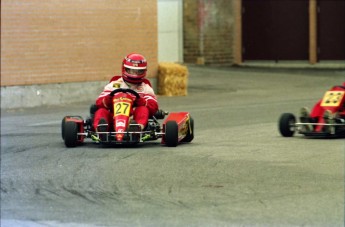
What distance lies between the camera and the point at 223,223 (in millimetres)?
7293

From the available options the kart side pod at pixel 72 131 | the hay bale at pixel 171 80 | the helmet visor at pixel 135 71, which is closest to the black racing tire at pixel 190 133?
the kart side pod at pixel 72 131

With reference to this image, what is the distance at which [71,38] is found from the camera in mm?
11484

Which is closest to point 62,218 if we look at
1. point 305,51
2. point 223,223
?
point 223,223

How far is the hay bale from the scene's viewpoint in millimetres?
16656

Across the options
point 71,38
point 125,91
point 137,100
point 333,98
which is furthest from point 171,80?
point 125,91

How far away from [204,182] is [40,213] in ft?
5.33

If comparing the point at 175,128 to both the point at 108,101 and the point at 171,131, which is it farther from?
the point at 108,101

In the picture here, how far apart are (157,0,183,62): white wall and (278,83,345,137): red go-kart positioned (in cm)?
1536

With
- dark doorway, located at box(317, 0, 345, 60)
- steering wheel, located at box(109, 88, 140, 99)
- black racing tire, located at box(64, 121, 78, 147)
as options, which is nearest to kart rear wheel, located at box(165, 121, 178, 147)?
steering wheel, located at box(109, 88, 140, 99)

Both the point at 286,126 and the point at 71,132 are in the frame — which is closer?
the point at 71,132

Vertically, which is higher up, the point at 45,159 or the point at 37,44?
the point at 37,44

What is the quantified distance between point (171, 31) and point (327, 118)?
16.9 m

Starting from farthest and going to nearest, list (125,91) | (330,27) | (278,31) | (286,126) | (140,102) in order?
1. (330,27)
2. (278,31)
3. (286,126)
4. (140,102)
5. (125,91)

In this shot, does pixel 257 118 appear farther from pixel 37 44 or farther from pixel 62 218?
pixel 62 218
